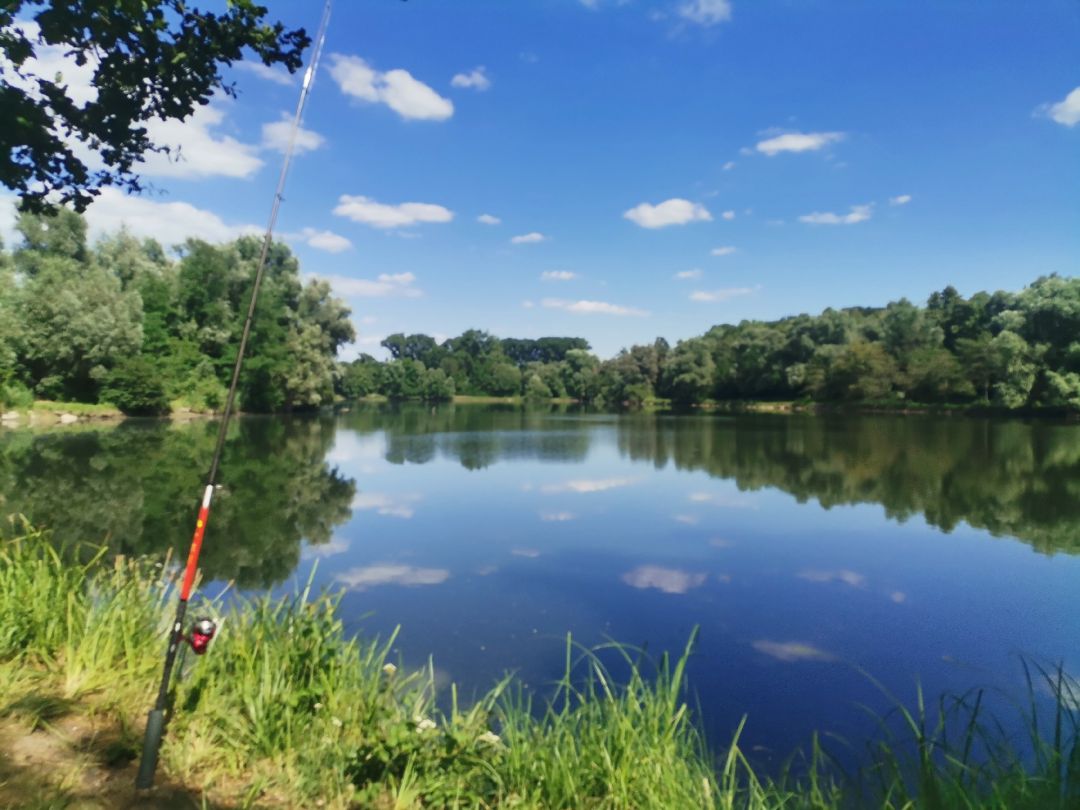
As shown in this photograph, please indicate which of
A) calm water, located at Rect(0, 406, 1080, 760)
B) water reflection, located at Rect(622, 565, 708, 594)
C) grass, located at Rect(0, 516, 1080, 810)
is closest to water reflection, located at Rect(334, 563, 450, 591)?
calm water, located at Rect(0, 406, 1080, 760)

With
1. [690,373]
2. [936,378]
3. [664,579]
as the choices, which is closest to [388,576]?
[664,579]

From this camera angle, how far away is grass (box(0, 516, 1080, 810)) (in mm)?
2730

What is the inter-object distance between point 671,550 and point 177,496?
10053 millimetres

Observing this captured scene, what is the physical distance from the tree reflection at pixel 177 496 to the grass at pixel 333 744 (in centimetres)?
124

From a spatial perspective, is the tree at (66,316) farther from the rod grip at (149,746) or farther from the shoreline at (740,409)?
the rod grip at (149,746)

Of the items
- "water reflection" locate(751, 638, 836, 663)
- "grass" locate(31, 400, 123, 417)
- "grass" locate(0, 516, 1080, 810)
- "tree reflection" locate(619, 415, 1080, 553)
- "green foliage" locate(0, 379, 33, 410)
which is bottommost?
"water reflection" locate(751, 638, 836, 663)

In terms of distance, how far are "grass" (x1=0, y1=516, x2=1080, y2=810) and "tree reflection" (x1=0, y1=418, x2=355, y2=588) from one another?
124 cm

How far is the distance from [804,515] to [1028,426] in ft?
102

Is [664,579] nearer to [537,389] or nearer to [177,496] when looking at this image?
[177,496]

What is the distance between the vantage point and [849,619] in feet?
23.2

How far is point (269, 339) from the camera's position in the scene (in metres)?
40.7

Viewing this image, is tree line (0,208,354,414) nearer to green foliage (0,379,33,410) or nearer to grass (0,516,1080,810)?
green foliage (0,379,33,410)

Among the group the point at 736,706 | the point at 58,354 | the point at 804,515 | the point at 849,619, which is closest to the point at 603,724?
the point at 736,706

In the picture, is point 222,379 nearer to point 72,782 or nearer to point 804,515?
point 804,515
